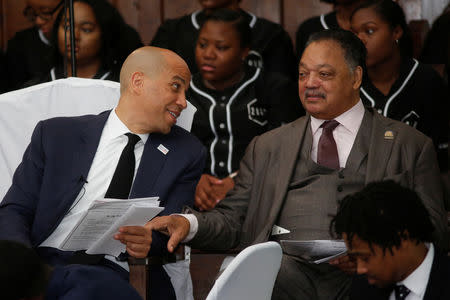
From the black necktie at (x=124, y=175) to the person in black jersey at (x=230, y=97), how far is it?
959mm

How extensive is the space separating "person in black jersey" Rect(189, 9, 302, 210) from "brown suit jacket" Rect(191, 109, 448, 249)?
0.69 meters

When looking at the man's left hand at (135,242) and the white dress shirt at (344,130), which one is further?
the white dress shirt at (344,130)

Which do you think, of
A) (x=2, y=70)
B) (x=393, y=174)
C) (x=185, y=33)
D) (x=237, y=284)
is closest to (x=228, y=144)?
(x=185, y=33)

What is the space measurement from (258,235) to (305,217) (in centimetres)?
17

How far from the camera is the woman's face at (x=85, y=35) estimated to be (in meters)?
4.18

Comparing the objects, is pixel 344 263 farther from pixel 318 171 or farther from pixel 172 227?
pixel 172 227

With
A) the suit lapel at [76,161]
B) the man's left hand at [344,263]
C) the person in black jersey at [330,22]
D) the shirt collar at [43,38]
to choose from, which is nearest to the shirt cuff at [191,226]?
the suit lapel at [76,161]

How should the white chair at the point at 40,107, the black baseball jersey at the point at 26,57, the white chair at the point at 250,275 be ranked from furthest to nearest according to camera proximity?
1. the black baseball jersey at the point at 26,57
2. the white chair at the point at 40,107
3. the white chair at the point at 250,275

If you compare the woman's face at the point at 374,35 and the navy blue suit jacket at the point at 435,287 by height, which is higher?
the woman's face at the point at 374,35

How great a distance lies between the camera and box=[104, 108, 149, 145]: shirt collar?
313 centimetres

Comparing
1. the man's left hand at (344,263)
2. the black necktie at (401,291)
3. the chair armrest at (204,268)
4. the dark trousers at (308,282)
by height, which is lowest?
the chair armrest at (204,268)

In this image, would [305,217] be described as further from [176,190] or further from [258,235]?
[176,190]

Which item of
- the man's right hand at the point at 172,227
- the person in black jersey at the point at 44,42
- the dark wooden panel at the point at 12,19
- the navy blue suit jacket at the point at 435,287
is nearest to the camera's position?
the navy blue suit jacket at the point at 435,287

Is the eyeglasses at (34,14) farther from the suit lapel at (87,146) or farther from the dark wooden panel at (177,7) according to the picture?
the suit lapel at (87,146)
